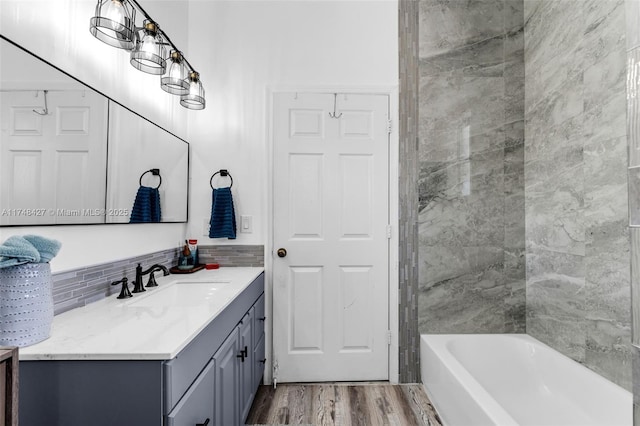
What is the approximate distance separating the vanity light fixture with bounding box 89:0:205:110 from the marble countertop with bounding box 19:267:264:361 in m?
1.08

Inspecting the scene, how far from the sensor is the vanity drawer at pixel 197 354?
0.92 metres

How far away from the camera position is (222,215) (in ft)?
7.54

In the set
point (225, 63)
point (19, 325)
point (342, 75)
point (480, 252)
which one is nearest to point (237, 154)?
point (225, 63)

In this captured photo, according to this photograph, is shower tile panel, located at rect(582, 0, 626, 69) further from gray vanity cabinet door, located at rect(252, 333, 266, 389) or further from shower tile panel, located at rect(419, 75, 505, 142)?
gray vanity cabinet door, located at rect(252, 333, 266, 389)

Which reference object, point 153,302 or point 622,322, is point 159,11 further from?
point 622,322

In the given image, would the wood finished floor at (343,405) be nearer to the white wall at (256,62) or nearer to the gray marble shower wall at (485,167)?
the gray marble shower wall at (485,167)

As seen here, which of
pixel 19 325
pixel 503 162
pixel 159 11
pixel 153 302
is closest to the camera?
pixel 19 325

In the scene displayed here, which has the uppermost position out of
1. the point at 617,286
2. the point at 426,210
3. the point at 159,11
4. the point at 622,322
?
the point at 159,11

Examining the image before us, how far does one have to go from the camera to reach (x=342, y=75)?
94.7 inches

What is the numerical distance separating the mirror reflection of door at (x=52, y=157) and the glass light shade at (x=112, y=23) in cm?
25

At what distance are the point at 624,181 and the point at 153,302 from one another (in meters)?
2.18

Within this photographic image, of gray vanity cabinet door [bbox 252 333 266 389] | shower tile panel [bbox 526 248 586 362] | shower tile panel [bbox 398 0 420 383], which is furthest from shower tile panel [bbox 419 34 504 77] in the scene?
gray vanity cabinet door [bbox 252 333 266 389]

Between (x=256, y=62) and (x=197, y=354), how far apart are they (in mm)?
2016

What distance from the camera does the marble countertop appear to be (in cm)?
90
